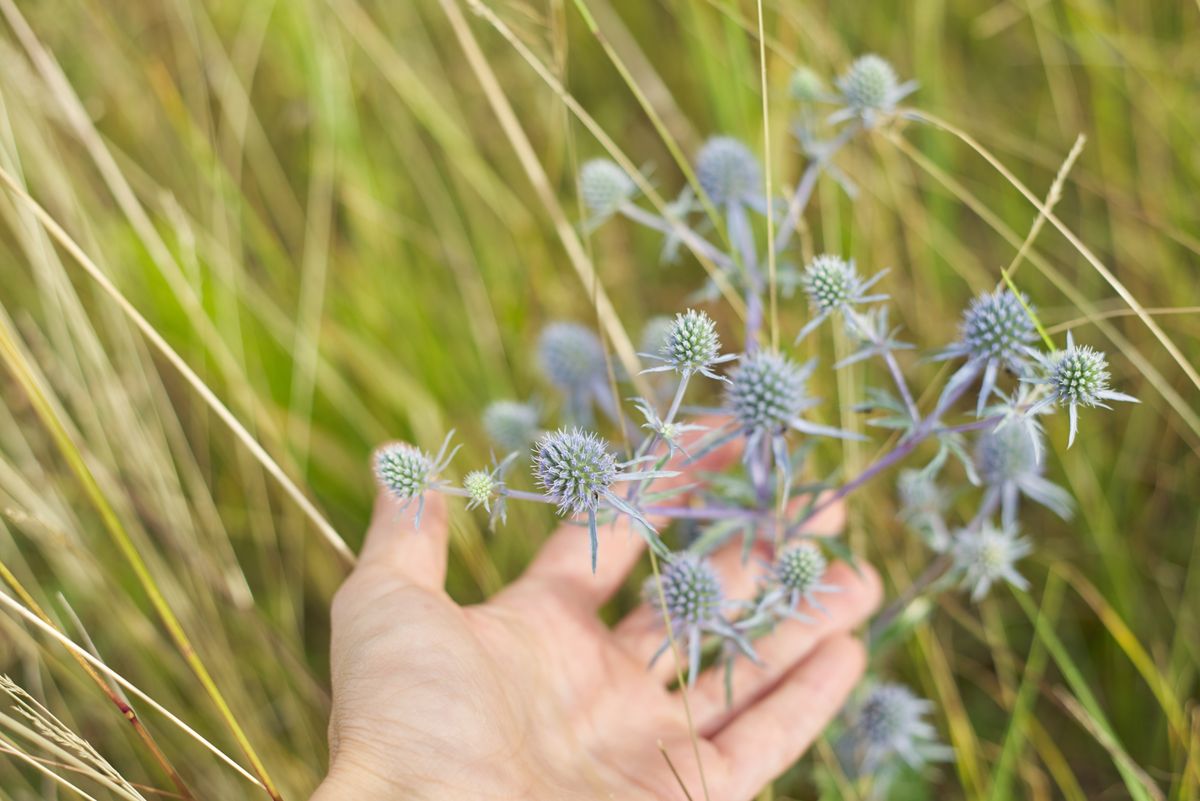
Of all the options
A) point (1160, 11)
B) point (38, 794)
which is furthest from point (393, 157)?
point (1160, 11)

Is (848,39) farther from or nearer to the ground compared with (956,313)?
farther from the ground

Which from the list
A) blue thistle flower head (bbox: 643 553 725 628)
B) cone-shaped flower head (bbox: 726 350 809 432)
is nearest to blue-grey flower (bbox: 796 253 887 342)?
cone-shaped flower head (bbox: 726 350 809 432)

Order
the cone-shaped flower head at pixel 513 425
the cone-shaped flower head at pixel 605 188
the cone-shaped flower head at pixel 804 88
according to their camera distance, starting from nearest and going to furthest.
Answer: the cone-shaped flower head at pixel 804 88
the cone-shaped flower head at pixel 605 188
the cone-shaped flower head at pixel 513 425

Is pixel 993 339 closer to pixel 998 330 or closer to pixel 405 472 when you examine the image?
pixel 998 330

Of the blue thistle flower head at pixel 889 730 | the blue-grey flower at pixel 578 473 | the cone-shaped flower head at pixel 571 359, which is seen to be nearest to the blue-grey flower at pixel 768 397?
the blue-grey flower at pixel 578 473

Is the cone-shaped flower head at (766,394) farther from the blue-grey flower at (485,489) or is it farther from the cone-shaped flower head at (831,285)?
the blue-grey flower at (485,489)

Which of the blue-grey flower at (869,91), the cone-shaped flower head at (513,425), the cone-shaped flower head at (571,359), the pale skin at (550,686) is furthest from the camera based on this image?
the cone-shaped flower head at (571,359)

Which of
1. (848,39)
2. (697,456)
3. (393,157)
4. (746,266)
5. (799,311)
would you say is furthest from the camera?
(393,157)

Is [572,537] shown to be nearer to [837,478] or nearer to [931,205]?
[837,478]
